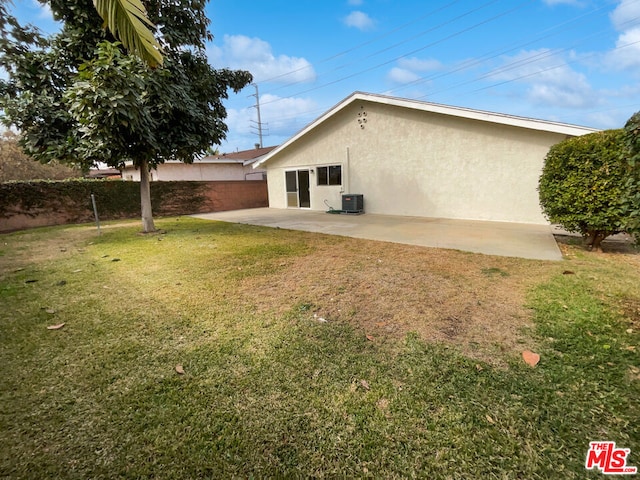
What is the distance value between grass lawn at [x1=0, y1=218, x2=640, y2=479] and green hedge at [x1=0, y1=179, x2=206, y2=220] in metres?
10.0

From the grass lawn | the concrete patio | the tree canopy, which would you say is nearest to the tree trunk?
the concrete patio

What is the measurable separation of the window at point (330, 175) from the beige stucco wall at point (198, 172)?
745 cm

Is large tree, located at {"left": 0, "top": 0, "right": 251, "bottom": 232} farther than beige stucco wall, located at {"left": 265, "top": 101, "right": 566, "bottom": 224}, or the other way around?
beige stucco wall, located at {"left": 265, "top": 101, "right": 566, "bottom": 224}

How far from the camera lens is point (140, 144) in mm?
7438

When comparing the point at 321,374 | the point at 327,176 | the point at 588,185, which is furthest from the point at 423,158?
the point at 321,374

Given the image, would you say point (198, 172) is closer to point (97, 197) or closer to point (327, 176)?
point (97, 197)

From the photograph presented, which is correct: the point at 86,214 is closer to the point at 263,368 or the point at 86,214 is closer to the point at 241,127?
the point at 263,368

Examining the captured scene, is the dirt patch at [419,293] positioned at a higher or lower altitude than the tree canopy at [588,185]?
lower

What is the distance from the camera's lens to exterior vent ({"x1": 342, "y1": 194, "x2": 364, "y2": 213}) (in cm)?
1282

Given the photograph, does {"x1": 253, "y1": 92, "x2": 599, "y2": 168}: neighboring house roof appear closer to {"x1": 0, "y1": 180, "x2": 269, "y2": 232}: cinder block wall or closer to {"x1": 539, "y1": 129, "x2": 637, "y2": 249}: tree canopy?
{"x1": 539, "y1": 129, "x2": 637, "y2": 249}: tree canopy

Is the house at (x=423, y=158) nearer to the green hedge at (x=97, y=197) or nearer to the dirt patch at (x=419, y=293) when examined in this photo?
the dirt patch at (x=419, y=293)

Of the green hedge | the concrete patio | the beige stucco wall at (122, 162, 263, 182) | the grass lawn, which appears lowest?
the grass lawn

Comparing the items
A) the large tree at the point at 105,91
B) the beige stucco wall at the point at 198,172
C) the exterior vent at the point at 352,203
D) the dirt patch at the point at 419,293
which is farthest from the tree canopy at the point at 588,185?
the beige stucco wall at the point at 198,172

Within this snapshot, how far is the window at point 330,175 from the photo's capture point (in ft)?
45.8
